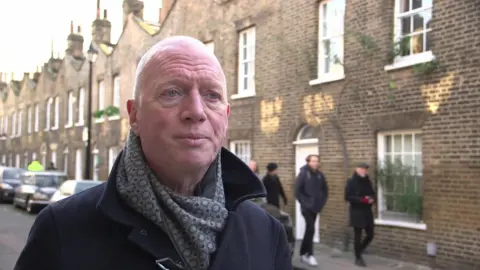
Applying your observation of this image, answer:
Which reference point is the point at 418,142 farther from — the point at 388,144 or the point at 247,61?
the point at 247,61

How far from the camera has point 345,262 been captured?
1052 centimetres

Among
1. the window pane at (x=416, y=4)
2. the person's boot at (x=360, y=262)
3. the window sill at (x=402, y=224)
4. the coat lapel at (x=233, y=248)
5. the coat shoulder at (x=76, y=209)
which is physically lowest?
the person's boot at (x=360, y=262)

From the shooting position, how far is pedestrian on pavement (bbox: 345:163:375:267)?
9977mm

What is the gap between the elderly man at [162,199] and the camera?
1.60 metres

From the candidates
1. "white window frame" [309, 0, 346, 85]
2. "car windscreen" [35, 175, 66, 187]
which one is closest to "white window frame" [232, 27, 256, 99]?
"white window frame" [309, 0, 346, 85]

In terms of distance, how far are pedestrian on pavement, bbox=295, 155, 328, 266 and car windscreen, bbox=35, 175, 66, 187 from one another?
1335 centimetres

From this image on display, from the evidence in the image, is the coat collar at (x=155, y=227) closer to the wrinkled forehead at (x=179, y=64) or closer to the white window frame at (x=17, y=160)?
the wrinkled forehead at (x=179, y=64)

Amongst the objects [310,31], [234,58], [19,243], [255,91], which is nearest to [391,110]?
[310,31]

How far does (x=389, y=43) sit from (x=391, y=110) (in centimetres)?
141

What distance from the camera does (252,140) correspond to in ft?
49.9

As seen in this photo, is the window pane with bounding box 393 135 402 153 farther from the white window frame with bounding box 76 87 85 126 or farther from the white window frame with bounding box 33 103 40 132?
the white window frame with bounding box 33 103 40 132

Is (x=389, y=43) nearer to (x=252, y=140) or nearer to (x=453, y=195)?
(x=453, y=195)

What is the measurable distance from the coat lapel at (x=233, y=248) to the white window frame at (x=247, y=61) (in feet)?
44.1

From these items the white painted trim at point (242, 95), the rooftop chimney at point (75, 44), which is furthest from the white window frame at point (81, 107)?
the white painted trim at point (242, 95)
